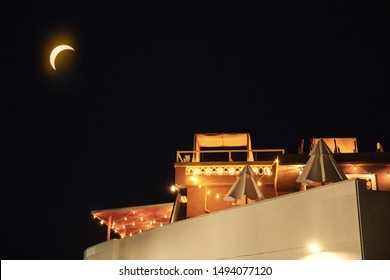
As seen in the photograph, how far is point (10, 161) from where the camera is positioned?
170ft

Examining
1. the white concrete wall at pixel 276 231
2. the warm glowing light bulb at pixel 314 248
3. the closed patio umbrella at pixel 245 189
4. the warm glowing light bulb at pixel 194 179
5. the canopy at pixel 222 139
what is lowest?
the warm glowing light bulb at pixel 314 248

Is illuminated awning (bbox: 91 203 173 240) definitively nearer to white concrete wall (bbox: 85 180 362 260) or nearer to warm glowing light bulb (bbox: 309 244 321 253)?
white concrete wall (bbox: 85 180 362 260)

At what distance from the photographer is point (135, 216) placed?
18078mm

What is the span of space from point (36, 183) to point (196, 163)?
137 feet

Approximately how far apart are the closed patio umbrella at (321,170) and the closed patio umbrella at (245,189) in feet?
6.31

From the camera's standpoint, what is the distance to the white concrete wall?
24.6 ft

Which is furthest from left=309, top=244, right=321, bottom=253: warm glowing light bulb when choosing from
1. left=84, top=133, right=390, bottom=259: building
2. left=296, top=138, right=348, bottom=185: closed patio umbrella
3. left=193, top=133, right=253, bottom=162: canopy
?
left=193, top=133, right=253, bottom=162: canopy

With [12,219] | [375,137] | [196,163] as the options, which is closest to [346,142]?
[196,163]

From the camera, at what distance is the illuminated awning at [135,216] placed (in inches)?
672

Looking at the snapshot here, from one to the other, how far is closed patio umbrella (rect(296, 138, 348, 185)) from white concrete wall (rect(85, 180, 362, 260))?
1805mm

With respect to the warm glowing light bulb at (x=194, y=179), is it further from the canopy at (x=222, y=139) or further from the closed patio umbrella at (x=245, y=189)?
the closed patio umbrella at (x=245, y=189)

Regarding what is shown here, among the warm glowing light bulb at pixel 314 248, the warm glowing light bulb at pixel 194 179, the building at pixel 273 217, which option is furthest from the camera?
the warm glowing light bulb at pixel 194 179

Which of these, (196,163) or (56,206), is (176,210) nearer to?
(196,163)

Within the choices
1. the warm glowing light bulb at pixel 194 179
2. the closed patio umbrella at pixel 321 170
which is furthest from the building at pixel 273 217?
the closed patio umbrella at pixel 321 170
